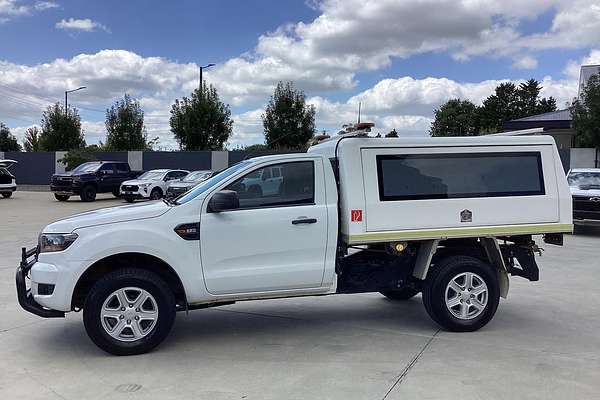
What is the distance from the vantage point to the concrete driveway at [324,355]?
4.42 metres

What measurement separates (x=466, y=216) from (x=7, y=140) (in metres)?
74.1

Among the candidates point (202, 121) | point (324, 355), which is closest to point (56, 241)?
point (324, 355)

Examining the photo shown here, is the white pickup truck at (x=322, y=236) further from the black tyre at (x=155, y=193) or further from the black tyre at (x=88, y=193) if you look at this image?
the black tyre at (x=88, y=193)

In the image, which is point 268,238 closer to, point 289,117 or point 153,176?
point 153,176

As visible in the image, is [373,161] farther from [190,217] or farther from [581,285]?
[581,285]

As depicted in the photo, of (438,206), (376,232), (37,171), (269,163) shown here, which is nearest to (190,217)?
(269,163)

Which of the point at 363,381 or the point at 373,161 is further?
the point at 373,161

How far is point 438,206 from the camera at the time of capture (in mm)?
5770

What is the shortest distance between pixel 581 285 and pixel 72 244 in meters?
6.99

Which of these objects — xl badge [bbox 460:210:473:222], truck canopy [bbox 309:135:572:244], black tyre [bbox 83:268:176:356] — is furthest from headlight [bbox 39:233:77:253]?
xl badge [bbox 460:210:473:222]

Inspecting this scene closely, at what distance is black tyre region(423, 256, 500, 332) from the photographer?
5867 mm

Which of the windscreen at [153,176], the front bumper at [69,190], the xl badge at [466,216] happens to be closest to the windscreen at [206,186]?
the xl badge at [466,216]

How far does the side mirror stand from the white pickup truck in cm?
1

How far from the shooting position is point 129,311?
16.9 feet
